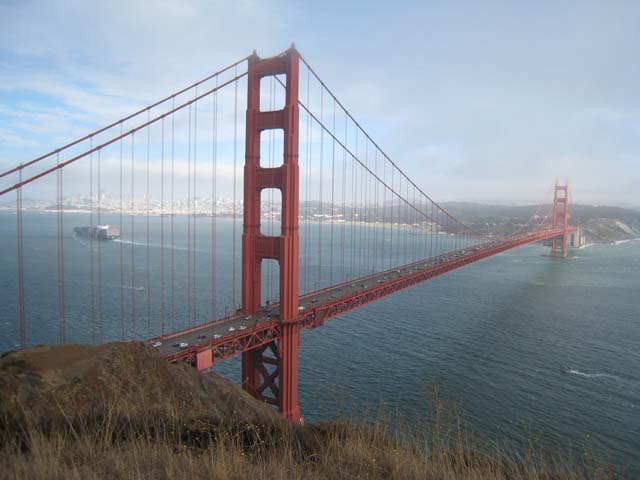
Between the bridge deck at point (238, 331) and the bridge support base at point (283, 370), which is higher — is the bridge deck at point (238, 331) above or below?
above

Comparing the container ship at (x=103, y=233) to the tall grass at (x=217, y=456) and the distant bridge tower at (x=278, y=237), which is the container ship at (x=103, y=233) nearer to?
the distant bridge tower at (x=278, y=237)

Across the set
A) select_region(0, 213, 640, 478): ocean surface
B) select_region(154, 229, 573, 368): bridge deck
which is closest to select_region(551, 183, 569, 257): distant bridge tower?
select_region(0, 213, 640, 478): ocean surface

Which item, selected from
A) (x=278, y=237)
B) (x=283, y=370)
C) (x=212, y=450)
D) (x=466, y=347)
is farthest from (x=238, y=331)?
(x=466, y=347)

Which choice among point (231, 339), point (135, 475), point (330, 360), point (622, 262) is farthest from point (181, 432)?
point (622, 262)

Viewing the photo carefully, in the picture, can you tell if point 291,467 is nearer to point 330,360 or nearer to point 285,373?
point 285,373

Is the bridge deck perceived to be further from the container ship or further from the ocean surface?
the container ship

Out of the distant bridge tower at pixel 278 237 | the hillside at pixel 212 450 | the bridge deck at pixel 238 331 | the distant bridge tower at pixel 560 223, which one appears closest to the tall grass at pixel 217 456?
the hillside at pixel 212 450
